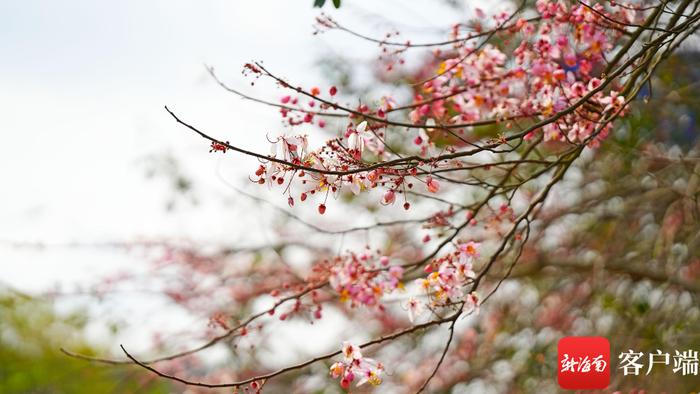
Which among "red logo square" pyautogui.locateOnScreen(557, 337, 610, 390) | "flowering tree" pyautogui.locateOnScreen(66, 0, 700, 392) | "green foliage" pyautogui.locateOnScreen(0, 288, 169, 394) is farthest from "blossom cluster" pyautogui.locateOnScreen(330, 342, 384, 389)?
"green foliage" pyautogui.locateOnScreen(0, 288, 169, 394)

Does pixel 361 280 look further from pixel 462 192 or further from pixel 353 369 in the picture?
pixel 462 192

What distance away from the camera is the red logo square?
2.46 metres

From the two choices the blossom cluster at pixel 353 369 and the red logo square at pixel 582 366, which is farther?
the red logo square at pixel 582 366

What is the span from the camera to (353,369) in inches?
62.7

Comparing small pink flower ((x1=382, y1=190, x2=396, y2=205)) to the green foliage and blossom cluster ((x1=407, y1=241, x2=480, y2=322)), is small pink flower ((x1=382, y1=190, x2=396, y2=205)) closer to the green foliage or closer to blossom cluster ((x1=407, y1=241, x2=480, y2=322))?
blossom cluster ((x1=407, y1=241, x2=480, y2=322))

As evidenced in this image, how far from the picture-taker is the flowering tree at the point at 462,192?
1519mm

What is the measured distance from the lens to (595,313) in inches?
138

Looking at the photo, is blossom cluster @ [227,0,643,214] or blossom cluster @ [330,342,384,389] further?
blossom cluster @ [227,0,643,214]

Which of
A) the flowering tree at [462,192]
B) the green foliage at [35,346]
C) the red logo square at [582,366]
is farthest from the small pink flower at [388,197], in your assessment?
the green foliage at [35,346]

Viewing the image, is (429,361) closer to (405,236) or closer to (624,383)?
(405,236)

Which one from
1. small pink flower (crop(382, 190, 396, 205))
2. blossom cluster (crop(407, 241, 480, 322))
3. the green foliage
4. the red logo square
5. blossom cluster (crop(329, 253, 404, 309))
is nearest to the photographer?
small pink flower (crop(382, 190, 396, 205))

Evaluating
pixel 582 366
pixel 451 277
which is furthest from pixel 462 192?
pixel 451 277

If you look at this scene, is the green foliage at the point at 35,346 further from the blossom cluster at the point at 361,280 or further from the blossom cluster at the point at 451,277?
the blossom cluster at the point at 451,277

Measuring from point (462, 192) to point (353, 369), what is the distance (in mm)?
2198
